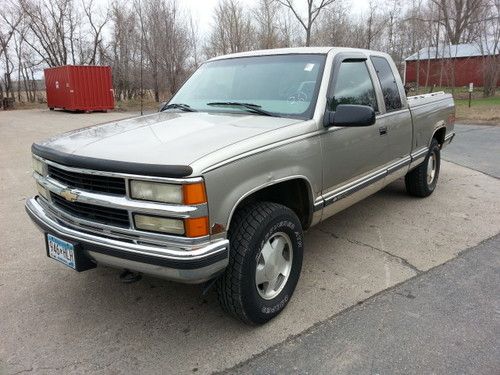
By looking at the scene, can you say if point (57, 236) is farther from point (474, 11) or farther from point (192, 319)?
point (474, 11)

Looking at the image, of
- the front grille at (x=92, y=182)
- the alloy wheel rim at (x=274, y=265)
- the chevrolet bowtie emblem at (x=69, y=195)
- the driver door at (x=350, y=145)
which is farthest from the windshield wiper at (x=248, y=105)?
the chevrolet bowtie emblem at (x=69, y=195)

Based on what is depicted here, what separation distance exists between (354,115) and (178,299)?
6.25 feet

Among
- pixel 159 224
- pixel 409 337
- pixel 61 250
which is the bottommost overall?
pixel 409 337

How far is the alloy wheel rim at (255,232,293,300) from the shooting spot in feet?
9.43

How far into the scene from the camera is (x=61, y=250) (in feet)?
9.11

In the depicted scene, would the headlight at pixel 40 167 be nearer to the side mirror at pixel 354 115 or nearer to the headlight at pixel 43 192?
the headlight at pixel 43 192

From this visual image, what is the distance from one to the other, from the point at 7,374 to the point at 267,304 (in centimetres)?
161

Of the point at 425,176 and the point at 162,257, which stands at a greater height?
the point at 162,257

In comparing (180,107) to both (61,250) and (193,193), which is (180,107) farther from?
(193,193)

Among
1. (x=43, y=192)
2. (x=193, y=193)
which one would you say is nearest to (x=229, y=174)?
(x=193, y=193)

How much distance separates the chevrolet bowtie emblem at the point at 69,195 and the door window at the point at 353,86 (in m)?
2.01

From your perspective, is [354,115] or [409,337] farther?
[354,115]

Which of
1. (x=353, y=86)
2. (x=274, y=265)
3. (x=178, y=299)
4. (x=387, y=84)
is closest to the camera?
(x=274, y=265)

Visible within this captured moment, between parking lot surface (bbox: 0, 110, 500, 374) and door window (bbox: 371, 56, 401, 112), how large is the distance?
4.35ft
